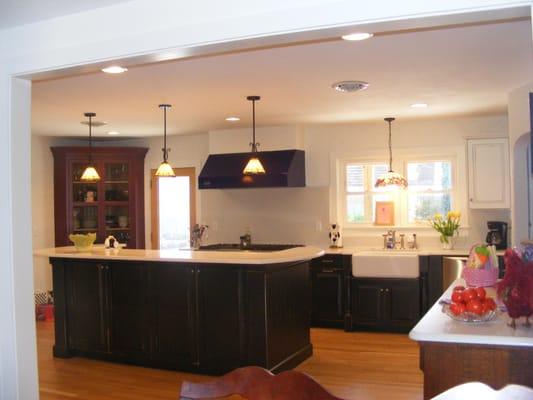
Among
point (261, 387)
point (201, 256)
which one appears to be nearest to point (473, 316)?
point (261, 387)

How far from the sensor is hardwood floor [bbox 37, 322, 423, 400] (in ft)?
14.8

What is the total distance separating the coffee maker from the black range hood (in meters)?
2.24

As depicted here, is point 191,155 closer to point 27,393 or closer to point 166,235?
point 166,235

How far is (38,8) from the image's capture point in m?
2.77

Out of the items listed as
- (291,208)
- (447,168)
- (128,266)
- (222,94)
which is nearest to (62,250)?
(128,266)

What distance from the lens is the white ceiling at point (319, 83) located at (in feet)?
12.2

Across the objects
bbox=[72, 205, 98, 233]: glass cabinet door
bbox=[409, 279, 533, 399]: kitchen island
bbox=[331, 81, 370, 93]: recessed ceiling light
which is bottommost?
bbox=[409, 279, 533, 399]: kitchen island

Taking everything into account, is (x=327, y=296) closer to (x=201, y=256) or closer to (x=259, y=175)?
(x=259, y=175)

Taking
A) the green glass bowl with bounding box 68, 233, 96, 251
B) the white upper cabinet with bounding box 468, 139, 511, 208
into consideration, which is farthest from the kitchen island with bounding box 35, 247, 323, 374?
the white upper cabinet with bounding box 468, 139, 511, 208

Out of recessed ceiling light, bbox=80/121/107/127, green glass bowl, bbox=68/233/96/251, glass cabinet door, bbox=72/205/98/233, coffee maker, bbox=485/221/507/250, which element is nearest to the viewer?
green glass bowl, bbox=68/233/96/251

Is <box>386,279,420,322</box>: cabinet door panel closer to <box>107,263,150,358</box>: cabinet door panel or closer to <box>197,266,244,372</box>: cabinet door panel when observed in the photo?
<box>197,266,244,372</box>: cabinet door panel

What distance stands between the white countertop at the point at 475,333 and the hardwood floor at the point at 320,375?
159 cm

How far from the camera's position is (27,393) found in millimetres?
3020

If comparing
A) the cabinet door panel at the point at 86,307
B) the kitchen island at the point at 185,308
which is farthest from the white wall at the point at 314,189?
the cabinet door panel at the point at 86,307
